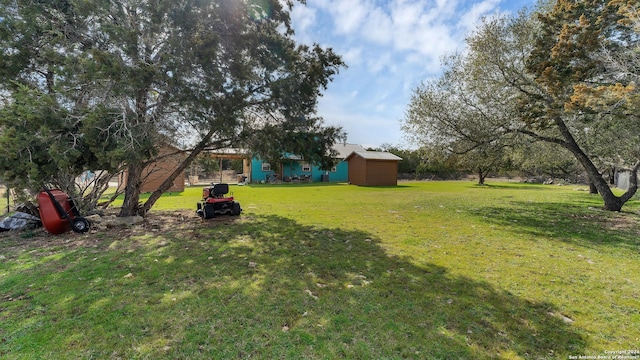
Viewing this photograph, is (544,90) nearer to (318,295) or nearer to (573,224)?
(573,224)

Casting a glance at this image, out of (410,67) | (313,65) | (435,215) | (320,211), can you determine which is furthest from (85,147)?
(410,67)

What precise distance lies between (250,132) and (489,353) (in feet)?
21.7

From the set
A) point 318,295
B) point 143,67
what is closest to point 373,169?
point 143,67

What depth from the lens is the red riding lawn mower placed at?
8.62m

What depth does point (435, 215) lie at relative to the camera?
32.0 feet

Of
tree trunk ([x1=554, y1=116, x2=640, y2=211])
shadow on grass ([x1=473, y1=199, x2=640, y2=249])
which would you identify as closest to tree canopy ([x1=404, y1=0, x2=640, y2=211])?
tree trunk ([x1=554, y1=116, x2=640, y2=211])

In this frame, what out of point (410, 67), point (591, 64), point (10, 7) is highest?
point (410, 67)

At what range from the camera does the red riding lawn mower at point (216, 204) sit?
28.3 ft

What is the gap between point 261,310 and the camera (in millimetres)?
3211

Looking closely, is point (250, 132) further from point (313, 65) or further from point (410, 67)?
point (410, 67)

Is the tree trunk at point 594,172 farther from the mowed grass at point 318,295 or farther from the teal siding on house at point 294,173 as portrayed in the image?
the teal siding on house at point 294,173

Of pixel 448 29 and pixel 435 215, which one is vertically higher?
pixel 448 29

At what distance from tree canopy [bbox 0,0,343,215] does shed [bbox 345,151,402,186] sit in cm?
1829

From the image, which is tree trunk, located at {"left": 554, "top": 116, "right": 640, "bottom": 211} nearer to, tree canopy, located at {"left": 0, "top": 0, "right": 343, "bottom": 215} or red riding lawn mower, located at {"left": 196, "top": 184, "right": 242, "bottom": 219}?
tree canopy, located at {"left": 0, "top": 0, "right": 343, "bottom": 215}
